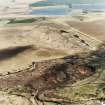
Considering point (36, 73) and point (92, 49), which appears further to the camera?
point (92, 49)

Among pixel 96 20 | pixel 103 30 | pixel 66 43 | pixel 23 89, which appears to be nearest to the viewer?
pixel 23 89

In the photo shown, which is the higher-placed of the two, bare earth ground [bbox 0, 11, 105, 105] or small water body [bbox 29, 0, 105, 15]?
bare earth ground [bbox 0, 11, 105, 105]

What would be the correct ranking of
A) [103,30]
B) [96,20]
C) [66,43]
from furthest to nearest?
[96,20]
[103,30]
[66,43]

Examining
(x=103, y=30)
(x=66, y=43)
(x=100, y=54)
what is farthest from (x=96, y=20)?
(x=100, y=54)

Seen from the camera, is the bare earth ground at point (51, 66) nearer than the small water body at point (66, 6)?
Yes

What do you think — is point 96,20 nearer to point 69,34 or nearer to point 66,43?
point 69,34

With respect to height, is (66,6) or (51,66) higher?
(51,66)

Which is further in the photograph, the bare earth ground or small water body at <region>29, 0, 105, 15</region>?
small water body at <region>29, 0, 105, 15</region>

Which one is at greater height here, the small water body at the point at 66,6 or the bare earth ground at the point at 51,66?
the bare earth ground at the point at 51,66

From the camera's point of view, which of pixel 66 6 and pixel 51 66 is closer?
pixel 51 66

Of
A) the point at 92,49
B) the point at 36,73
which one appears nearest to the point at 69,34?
the point at 92,49
